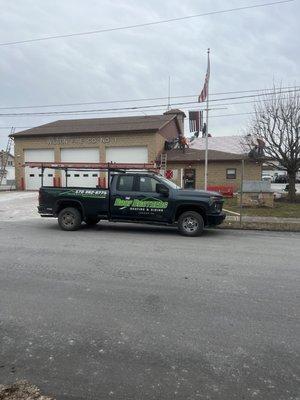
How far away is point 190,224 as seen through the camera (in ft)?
38.5

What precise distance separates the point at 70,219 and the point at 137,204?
2155 mm

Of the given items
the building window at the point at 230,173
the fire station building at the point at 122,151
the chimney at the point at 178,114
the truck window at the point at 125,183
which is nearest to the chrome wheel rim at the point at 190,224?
the truck window at the point at 125,183

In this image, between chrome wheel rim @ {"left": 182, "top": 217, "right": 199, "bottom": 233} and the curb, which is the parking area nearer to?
chrome wheel rim @ {"left": 182, "top": 217, "right": 199, "bottom": 233}

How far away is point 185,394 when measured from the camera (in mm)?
3279

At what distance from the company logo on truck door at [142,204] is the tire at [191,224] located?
0.64 meters

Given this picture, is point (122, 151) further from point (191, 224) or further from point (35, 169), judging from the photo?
point (191, 224)

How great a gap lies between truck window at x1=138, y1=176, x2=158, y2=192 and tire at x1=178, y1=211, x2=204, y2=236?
4.09ft

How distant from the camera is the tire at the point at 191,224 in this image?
1165 centimetres

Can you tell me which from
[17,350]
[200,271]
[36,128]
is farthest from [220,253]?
[36,128]

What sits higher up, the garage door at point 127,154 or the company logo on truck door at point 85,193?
the garage door at point 127,154

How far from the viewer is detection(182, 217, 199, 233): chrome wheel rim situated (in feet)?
38.3

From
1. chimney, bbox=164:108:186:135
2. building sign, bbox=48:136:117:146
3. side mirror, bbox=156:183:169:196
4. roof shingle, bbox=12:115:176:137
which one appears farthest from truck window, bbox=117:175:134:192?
chimney, bbox=164:108:186:135

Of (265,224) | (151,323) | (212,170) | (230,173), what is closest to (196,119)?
(212,170)

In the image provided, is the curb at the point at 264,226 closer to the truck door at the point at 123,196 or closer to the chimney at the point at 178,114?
the truck door at the point at 123,196
